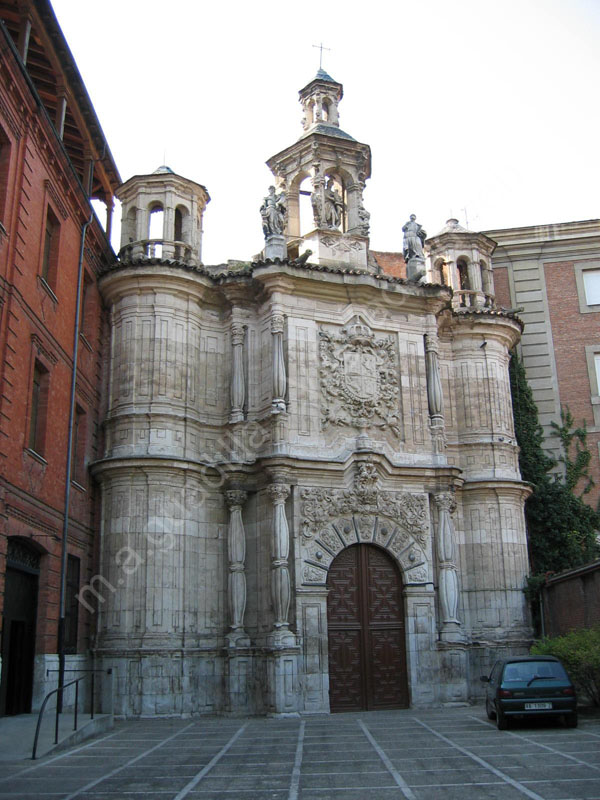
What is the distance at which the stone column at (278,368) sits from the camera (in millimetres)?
23891

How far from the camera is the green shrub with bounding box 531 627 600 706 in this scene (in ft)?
61.5

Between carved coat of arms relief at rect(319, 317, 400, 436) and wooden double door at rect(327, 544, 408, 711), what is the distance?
364 cm

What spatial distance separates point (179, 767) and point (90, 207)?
1475 centimetres

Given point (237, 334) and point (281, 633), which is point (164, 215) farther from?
point (281, 633)

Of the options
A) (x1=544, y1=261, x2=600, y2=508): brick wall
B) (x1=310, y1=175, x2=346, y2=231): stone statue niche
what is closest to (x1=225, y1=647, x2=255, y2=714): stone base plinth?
(x1=310, y1=175, x2=346, y2=231): stone statue niche

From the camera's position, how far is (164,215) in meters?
25.9

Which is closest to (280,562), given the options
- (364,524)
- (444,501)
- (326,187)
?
(364,524)

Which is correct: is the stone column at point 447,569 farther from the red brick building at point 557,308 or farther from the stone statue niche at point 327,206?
the stone statue niche at point 327,206

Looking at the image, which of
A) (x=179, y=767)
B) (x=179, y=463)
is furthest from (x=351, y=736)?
(x=179, y=463)

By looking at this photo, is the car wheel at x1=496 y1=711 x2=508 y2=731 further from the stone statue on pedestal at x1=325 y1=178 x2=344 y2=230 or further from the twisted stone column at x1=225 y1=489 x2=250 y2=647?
the stone statue on pedestal at x1=325 y1=178 x2=344 y2=230

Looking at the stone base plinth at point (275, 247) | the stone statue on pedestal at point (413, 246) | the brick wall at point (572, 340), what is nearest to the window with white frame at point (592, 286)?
the brick wall at point (572, 340)

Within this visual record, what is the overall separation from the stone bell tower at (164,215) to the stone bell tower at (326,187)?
10.8ft

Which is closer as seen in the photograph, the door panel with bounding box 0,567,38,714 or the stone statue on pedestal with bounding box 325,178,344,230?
the door panel with bounding box 0,567,38,714

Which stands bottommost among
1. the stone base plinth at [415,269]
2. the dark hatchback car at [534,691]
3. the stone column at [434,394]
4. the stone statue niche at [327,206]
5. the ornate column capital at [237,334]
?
the dark hatchback car at [534,691]
